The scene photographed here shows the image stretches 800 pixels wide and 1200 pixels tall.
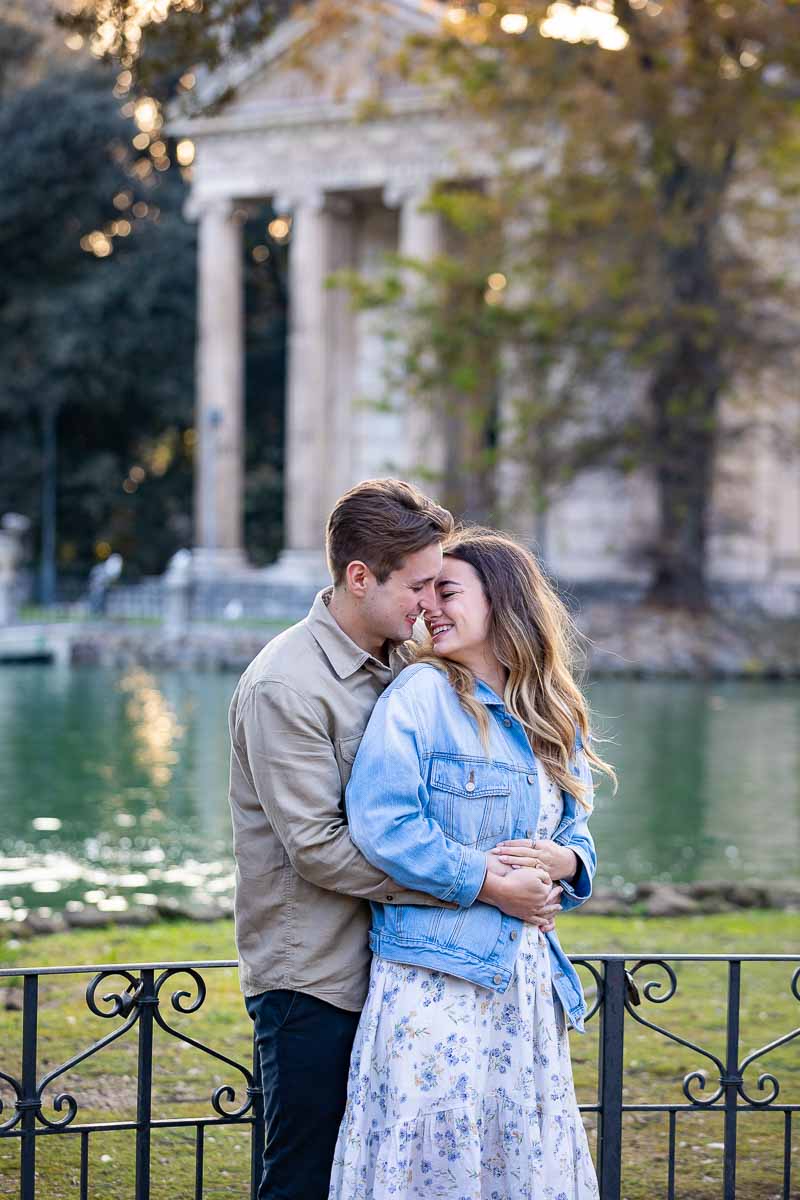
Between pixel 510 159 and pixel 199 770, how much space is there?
23.3 metres

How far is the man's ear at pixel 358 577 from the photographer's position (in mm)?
3797

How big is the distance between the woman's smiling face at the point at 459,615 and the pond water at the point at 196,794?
22.1ft

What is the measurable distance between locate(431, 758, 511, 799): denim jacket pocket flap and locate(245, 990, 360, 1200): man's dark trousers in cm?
58

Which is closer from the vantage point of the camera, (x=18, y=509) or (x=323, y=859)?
(x=323, y=859)

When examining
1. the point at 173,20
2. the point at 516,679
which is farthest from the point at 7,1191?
the point at 173,20

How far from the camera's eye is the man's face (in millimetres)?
3770

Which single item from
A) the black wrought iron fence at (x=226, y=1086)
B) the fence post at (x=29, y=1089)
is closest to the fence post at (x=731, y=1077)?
the black wrought iron fence at (x=226, y=1086)

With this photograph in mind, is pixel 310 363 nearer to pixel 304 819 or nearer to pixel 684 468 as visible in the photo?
pixel 684 468

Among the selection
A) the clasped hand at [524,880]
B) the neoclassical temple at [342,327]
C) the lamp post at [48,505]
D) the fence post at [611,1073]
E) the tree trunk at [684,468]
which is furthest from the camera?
the lamp post at [48,505]

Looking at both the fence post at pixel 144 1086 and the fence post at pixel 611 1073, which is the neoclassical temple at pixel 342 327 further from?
the fence post at pixel 144 1086

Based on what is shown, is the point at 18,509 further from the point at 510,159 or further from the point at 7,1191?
the point at 7,1191

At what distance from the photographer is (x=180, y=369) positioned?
47281mm

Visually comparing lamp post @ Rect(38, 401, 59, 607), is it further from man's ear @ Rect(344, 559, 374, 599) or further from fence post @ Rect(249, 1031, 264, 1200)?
man's ear @ Rect(344, 559, 374, 599)

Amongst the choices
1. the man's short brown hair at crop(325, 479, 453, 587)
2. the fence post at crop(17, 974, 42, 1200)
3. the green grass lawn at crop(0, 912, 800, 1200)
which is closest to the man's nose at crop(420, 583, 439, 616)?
the man's short brown hair at crop(325, 479, 453, 587)
